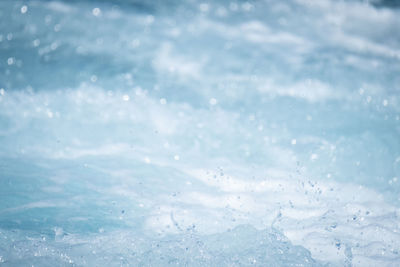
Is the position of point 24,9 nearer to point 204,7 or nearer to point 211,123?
point 204,7

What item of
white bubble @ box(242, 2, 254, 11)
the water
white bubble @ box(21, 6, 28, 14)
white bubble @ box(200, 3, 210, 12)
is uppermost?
white bubble @ box(242, 2, 254, 11)

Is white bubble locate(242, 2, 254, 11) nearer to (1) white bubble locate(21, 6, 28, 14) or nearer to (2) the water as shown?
(2) the water

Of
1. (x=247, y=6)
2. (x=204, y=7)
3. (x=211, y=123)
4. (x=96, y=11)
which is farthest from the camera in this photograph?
(x=211, y=123)

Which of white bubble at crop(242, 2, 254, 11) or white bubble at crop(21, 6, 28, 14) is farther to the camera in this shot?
white bubble at crop(21, 6, 28, 14)

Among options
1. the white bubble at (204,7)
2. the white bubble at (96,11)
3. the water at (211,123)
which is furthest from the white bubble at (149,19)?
the white bubble at (204,7)

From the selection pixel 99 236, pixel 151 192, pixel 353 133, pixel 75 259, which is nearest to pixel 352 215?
pixel 353 133

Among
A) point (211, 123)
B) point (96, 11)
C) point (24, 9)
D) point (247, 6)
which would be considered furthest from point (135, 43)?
point (211, 123)

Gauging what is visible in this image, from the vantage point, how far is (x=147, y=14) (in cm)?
786

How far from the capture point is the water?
7.94m

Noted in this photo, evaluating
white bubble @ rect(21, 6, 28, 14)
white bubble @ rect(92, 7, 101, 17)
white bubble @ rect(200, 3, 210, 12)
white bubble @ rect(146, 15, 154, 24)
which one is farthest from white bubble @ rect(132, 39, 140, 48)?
white bubble @ rect(21, 6, 28, 14)

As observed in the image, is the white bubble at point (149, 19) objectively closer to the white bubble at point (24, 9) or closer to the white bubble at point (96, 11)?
the white bubble at point (96, 11)

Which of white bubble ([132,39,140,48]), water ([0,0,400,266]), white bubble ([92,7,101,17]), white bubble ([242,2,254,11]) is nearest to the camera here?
white bubble ([242,2,254,11])

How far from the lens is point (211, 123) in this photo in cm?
1183

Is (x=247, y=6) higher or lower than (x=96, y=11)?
higher
